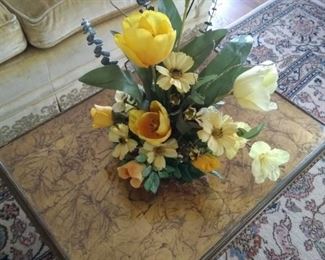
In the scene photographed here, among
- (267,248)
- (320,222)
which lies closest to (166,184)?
(267,248)

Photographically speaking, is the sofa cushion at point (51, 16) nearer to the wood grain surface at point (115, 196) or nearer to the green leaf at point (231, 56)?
the wood grain surface at point (115, 196)

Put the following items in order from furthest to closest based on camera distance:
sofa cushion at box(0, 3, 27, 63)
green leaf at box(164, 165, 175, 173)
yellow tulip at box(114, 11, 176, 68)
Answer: sofa cushion at box(0, 3, 27, 63), green leaf at box(164, 165, 175, 173), yellow tulip at box(114, 11, 176, 68)

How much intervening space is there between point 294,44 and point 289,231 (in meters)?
1.01

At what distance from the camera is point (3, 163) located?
2.78 feet

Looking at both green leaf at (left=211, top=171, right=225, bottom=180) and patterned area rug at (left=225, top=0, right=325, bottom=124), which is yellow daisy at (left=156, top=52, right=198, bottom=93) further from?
patterned area rug at (left=225, top=0, right=325, bottom=124)

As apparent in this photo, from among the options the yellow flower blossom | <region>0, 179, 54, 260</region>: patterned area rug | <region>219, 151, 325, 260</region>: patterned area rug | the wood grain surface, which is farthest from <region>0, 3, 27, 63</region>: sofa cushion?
<region>219, 151, 325, 260</region>: patterned area rug

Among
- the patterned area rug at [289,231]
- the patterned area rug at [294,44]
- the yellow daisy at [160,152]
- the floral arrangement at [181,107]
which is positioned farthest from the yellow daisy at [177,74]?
the patterned area rug at [294,44]

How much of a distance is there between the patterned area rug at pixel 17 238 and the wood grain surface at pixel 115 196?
0.37m

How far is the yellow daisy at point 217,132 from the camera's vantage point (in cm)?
67

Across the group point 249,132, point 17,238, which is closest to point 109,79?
point 249,132

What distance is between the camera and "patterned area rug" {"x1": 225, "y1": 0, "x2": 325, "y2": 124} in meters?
1.55

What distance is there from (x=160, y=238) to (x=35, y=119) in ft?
2.65

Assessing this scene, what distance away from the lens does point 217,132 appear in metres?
0.68

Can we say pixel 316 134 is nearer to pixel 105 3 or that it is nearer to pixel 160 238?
pixel 160 238
